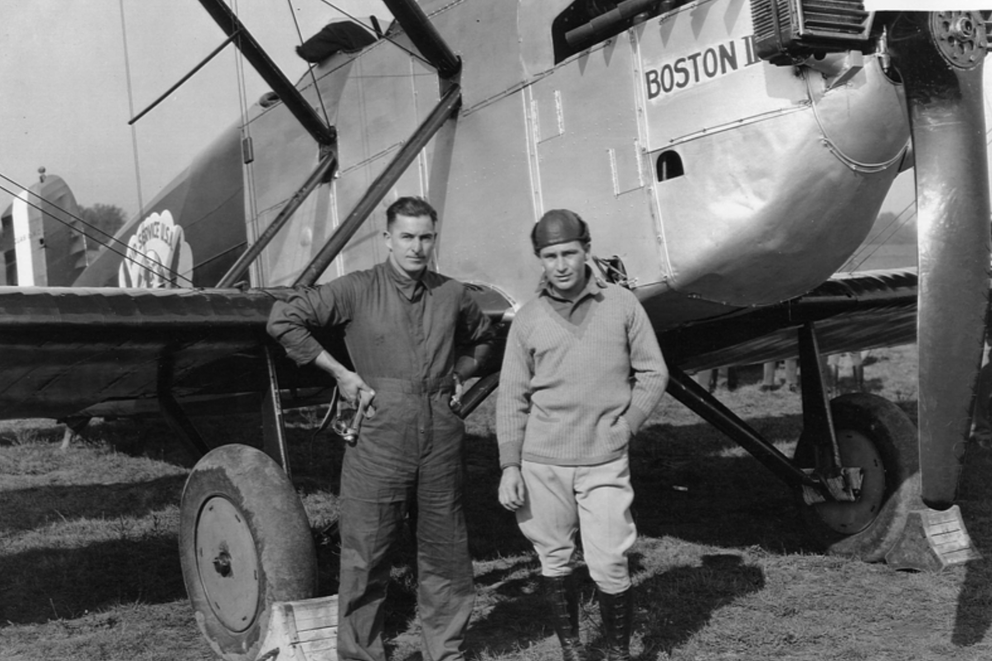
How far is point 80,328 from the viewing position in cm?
433

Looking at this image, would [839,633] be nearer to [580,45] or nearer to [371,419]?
[371,419]

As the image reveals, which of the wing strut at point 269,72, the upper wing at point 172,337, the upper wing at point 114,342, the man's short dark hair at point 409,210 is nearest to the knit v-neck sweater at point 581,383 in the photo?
the man's short dark hair at point 409,210

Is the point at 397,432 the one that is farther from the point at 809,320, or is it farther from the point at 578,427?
the point at 809,320

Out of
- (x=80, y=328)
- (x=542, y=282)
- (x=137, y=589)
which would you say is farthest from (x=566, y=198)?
(x=137, y=589)

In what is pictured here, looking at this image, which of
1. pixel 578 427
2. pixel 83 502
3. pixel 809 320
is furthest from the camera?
pixel 83 502

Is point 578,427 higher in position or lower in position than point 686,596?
higher

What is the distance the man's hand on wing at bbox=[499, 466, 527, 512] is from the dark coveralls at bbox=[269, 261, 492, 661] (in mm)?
268

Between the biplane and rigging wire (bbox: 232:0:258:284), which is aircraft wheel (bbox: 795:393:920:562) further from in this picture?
rigging wire (bbox: 232:0:258:284)

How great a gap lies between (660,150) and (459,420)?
5.16 feet

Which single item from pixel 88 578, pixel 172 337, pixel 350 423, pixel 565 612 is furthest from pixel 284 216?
pixel 565 612

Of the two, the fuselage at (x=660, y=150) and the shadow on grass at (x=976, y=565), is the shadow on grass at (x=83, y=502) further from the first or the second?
the shadow on grass at (x=976, y=565)

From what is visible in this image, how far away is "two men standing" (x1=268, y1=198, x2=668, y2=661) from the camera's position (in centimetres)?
355

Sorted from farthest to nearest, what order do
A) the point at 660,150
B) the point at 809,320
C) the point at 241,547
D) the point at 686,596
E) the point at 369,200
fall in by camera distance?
the point at 809,320 < the point at 369,200 < the point at 686,596 < the point at 660,150 < the point at 241,547

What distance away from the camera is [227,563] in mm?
4348
